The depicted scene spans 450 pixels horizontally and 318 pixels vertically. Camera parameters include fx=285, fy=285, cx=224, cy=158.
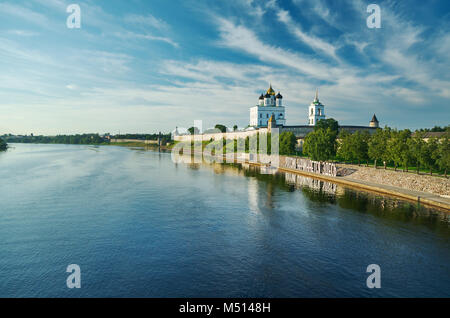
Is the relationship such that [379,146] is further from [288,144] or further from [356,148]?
[288,144]

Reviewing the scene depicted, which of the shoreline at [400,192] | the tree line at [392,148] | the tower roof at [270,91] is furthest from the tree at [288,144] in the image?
the tower roof at [270,91]

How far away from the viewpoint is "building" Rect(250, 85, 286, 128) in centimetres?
10344

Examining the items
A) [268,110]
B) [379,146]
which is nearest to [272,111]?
[268,110]

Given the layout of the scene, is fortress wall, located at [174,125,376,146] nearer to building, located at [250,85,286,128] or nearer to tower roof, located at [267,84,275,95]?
building, located at [250,85,286,128]

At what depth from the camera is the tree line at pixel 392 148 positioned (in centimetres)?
2758

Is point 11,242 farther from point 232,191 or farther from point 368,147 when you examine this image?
point 368,147

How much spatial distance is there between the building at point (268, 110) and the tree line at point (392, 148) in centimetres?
5257

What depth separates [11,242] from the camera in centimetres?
1588

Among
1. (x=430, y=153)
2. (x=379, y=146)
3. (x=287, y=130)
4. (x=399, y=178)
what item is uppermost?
(x=287, y=130)

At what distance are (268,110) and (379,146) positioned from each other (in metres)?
70.2

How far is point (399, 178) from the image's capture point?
30438 mm

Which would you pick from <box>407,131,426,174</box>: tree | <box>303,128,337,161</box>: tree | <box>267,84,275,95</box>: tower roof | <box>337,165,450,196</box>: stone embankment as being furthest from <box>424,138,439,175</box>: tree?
<box>267,84,275,95</box>: tower roof

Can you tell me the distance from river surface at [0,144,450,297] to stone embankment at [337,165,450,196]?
3.59 m
